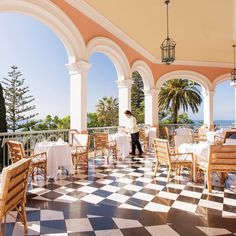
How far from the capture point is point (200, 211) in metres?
3.25

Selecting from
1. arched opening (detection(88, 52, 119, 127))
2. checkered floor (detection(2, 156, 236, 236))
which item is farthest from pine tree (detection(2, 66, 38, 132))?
checkered floor (detection(2, 156, 236, 236))

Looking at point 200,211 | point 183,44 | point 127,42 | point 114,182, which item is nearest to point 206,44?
point 183,44

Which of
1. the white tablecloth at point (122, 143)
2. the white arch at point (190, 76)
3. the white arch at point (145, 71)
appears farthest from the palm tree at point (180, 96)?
the white tablecloth at point (122, 143)

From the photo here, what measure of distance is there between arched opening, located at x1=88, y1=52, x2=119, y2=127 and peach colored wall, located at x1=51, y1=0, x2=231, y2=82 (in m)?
11.7

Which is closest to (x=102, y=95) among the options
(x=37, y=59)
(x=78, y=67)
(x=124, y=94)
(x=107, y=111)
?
(x=107, y=111)

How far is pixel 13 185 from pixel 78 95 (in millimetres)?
4889

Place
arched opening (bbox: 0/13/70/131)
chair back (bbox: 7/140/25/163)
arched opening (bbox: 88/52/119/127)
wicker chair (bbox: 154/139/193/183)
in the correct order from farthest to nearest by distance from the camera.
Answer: arched opening (bbox: 88/52/119/127)
arched opening (bbox: 0/13/70/131)
wicker chair (bbox: 154/139/193/183)
chair back (bbox: 7/140/25/163)

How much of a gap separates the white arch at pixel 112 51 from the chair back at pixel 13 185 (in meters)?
5.09

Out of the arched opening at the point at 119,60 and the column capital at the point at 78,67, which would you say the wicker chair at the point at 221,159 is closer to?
the column capital at the point at 78,67

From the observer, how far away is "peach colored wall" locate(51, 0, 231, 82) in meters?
6.27

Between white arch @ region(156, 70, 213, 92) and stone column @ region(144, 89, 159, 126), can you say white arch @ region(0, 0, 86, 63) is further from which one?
white arch @ region(156, 70, 213, 92)

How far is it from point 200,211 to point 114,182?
6.16 ft

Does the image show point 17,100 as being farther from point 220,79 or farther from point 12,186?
point 12,186

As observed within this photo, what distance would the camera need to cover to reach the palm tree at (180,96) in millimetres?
17703
